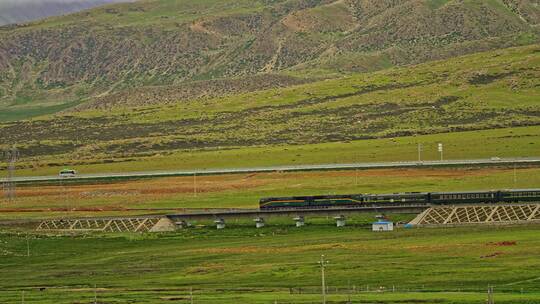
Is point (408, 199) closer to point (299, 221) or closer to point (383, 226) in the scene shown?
point (383, 226)

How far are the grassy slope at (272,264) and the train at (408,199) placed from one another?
6.79 meters

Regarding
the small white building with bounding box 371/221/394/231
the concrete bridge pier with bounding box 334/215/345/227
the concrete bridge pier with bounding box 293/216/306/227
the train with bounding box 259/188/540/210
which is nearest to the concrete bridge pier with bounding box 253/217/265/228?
the concrete bridge pier with bounding box 293/216/306/227

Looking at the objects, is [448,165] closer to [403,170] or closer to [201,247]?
[403,170]

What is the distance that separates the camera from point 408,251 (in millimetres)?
114312

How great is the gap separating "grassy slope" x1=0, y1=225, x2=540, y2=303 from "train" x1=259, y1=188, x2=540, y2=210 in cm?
679

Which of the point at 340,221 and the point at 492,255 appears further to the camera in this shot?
the point at 340,221

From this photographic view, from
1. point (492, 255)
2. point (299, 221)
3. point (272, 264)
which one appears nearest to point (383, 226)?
point (299, 221)

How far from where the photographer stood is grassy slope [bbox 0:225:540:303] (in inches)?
3765

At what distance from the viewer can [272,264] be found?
11262 cm

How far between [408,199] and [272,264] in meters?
35.3

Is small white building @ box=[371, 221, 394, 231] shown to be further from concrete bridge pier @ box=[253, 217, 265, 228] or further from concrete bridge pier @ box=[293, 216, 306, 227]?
concrete bridge pier @ box=[253, 217, 265, 228]

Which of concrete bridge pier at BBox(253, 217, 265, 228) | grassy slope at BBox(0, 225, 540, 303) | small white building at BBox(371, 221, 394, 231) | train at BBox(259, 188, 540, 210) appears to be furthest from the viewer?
concrete bridge pier at BBox(253, 217, 265, 228)

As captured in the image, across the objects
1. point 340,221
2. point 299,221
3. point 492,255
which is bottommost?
point 492,255

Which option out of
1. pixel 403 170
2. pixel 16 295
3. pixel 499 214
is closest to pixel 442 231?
pixel 499 214
